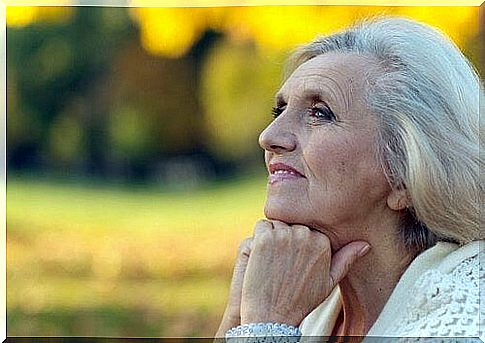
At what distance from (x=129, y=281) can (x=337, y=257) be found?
448mm

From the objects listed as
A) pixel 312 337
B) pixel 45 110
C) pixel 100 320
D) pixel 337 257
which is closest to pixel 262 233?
pixel 337 257

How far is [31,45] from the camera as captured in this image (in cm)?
144

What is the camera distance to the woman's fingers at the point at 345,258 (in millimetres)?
1266

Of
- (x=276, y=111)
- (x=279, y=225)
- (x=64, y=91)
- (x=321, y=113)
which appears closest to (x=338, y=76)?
(x=321, y=113)

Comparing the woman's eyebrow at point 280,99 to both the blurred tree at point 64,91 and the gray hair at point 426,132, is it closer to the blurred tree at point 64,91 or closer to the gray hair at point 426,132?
the gray hair at point 426,132

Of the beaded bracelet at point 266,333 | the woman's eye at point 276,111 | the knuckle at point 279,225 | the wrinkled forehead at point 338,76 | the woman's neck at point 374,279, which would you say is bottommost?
the beaded bracelet at point 266,333

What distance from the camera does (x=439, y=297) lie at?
1.14m

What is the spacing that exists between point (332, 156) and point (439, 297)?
0.30 m

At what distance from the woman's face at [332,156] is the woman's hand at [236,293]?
140mm

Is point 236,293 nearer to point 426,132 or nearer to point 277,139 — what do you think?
point 277,139

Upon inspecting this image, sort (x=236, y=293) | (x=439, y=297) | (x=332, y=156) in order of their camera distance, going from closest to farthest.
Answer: (x=439, y=297), (x=332, y=156), (x=236, y=293)

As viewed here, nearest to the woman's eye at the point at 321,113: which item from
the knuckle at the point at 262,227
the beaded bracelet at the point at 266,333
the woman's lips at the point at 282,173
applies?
the woman's lips at the point at 282,173

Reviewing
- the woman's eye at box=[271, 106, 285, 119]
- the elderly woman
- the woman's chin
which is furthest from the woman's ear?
the woman's eye at box=[271, 106, 285, 119]

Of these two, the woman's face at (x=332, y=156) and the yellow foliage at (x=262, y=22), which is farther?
the yellow foliage at (x=262, y=22)
